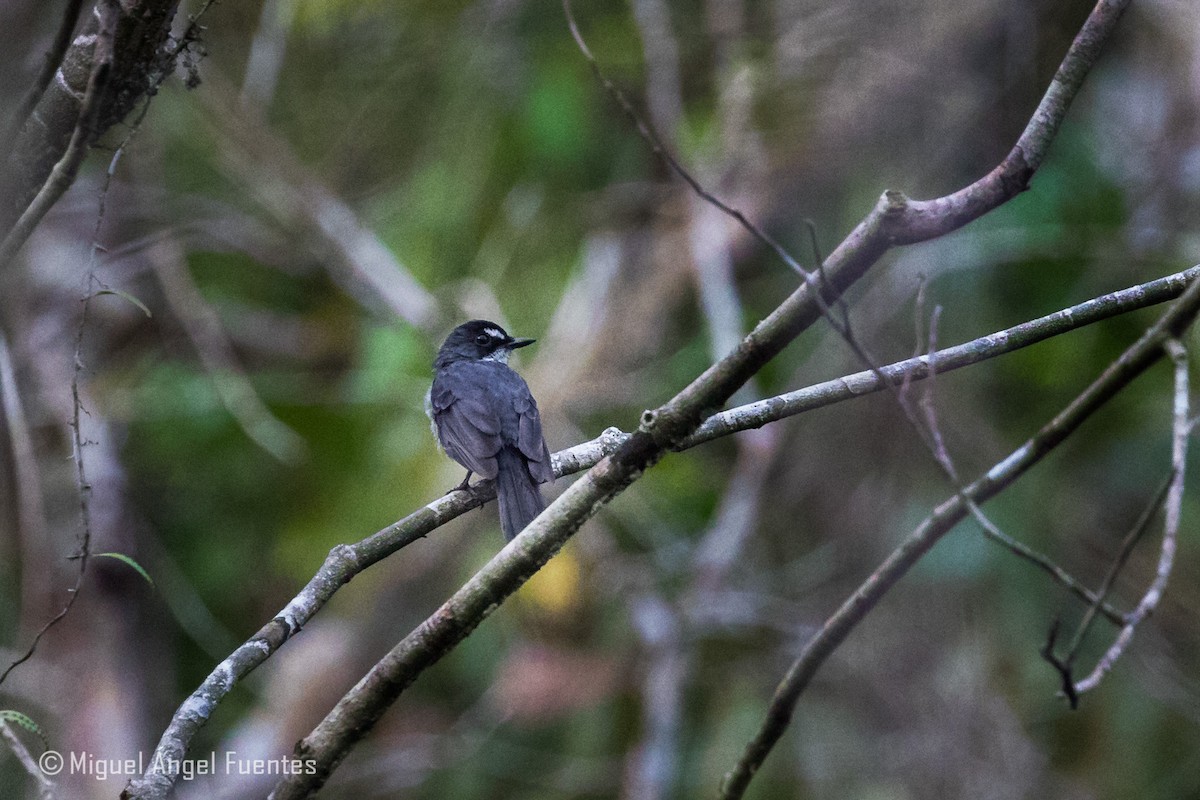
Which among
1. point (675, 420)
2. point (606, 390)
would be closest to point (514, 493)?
point (675, 420)

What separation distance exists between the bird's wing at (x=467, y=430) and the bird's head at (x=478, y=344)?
77 cm

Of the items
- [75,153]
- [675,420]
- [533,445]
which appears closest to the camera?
[75,153]

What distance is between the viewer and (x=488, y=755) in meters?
8.70

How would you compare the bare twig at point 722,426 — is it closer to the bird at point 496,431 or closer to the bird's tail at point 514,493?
the bird at point 496,431

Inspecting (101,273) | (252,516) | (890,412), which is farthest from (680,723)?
(101,273)

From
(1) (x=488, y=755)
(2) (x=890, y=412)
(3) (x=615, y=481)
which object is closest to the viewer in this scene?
(3) (x=615, y=481)

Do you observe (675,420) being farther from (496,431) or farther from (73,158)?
(496,431)

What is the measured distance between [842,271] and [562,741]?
284 inches

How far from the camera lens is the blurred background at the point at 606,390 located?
7.15 m

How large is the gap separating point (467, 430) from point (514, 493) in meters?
0.51

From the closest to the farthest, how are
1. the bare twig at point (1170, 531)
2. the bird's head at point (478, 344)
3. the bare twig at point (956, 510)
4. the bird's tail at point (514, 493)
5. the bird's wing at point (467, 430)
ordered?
the bare twig at point (956, 510) < the bare twig at point (1170, 531) < the bird's tail at point (514, 493) < the bird's wing at point (467, 430) < the bird's head at point (478, 344)

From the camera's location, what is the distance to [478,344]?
686cm

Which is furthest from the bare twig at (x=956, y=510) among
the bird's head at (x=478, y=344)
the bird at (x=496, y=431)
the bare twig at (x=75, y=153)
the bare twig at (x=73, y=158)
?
the bird's head at (x=478, y=344)

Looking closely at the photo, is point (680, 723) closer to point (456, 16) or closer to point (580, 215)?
point (580, 215)
